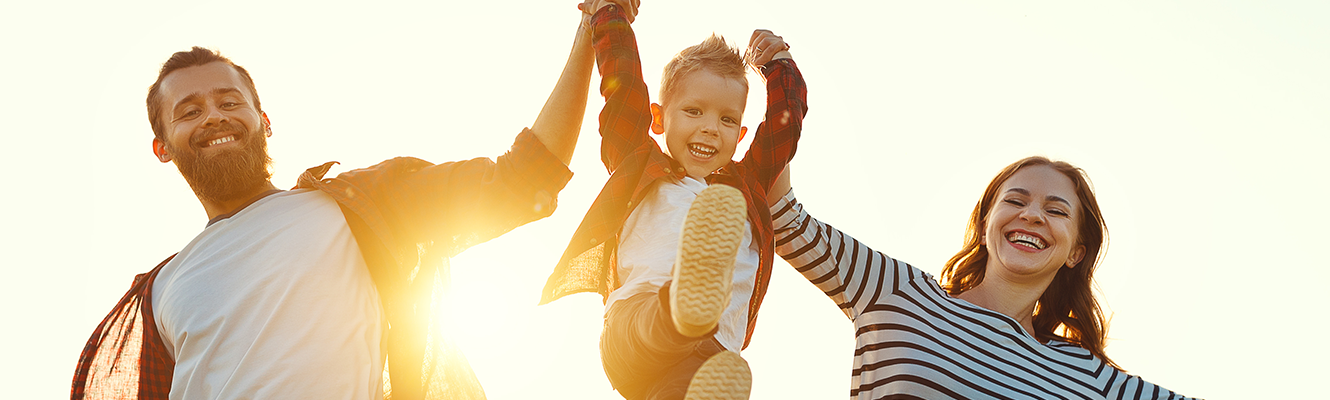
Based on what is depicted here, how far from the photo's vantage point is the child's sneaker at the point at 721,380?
2.72m

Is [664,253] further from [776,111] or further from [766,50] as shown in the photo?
[766,50]

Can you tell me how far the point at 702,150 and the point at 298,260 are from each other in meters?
1.55

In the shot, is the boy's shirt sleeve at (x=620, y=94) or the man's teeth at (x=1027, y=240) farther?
the man's teeth at (x=1027, y=240)

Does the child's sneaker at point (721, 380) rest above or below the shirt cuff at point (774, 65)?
below

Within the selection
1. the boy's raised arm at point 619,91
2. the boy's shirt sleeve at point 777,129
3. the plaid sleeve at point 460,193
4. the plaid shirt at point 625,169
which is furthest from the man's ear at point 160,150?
the boy's shirt sleeve at point 777,129

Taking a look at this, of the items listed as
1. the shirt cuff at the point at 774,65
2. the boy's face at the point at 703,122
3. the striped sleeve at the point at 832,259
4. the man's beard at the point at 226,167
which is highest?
the shirt cuff at the point at 774,65

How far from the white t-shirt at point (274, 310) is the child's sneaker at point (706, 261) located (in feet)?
4.38

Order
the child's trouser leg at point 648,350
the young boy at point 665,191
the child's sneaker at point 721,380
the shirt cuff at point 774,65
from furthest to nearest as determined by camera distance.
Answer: the shirt cuff at point 774,65
the young boy at point 665,191
the child's trouser leg at point 648,350
the child's sneaker at point 721,380

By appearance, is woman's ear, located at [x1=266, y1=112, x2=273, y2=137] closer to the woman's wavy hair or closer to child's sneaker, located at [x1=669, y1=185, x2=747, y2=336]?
child's sneaker, located at [x1=669, y1=185, x2=747, y2=336]

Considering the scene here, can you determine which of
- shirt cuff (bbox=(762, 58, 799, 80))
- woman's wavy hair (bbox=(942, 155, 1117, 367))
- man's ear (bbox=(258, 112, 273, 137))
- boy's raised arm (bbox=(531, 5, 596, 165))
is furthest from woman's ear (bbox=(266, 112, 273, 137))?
woman's wavy hair (bbox=(942, 155, 1117, 367))

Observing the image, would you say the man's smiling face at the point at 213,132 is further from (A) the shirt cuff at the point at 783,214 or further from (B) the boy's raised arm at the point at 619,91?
(A) the shirt cuff at the point at 783,214

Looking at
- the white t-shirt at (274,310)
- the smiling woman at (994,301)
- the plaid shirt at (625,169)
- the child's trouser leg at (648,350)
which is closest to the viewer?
the child's trouser leg at (648,350)

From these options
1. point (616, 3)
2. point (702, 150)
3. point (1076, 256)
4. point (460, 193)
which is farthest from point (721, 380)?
point (1076, 256)

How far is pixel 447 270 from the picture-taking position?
388 cm
